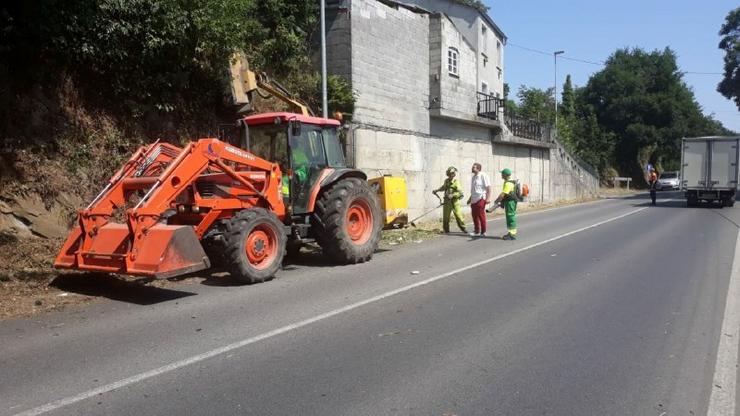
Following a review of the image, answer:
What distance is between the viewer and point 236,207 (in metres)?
8.96

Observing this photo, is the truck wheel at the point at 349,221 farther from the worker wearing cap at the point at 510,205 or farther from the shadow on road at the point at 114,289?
the worker wearing cap at the point at 510,205

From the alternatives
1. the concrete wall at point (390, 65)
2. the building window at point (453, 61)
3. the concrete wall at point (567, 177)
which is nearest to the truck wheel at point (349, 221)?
the concrete wall at point (390, 65)

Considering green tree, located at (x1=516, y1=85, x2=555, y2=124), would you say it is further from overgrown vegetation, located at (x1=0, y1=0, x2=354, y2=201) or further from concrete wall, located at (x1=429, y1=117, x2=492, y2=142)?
overgrown vegetation, located at (x1=0, y1=0, x2=354, y2=201)

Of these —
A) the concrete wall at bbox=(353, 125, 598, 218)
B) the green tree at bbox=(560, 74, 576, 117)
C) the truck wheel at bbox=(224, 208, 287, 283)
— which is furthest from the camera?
the green tree at bbox=(560, 74, 576, 117)

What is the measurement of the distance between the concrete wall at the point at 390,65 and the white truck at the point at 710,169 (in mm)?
14100

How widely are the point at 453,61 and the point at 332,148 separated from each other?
15.5 meters

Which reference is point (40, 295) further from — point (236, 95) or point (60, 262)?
point (236, 95)

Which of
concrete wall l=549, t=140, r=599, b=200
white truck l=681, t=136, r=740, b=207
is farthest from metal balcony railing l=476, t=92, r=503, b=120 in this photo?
white truck l=681, t=136, r=740, b=207

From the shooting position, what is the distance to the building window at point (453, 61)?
24.4 m

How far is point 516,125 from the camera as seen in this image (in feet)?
101

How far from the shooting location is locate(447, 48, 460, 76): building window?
24.4 meters

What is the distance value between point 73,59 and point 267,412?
Answer: 9981 millimetres

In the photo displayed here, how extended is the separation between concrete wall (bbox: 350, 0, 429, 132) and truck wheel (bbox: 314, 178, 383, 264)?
26.5ft

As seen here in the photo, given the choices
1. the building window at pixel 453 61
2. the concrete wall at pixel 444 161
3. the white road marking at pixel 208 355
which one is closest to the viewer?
the white road marking at pixel 208 355
